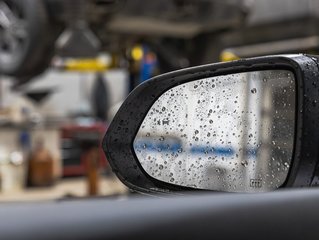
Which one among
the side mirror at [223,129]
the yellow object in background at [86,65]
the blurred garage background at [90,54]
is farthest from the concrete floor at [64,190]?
the side mirror at [223,129]

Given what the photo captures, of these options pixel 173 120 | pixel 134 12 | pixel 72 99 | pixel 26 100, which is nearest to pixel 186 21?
pixel 134 12

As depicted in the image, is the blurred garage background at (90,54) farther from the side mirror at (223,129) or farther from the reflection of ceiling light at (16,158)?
the side mirror at (223,129)

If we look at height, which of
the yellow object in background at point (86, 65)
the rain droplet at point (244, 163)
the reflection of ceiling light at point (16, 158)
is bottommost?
the reflection of ceiling light at point (16, 158)

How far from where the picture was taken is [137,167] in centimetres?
103

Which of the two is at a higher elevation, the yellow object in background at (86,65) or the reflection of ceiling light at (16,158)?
the yellow object in background at (86,65)

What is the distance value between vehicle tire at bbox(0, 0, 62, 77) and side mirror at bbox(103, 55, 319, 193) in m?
2.54

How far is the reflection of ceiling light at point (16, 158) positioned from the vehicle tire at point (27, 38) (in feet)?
9.68

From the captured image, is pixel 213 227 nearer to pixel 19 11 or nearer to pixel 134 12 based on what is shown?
pixel 134 12

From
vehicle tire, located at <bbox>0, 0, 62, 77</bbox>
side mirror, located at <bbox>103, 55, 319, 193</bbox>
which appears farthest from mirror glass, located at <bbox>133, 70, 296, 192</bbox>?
vehicle tire, located at <bbox>0, 0, 62, 77</bbox>

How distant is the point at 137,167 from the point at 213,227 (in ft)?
2.11

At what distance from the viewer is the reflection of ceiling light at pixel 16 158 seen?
21.8ft

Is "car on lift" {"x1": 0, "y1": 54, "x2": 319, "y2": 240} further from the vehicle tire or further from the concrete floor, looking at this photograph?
the concrete floor

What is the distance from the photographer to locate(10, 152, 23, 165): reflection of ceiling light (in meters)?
6.65

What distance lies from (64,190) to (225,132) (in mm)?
5957
